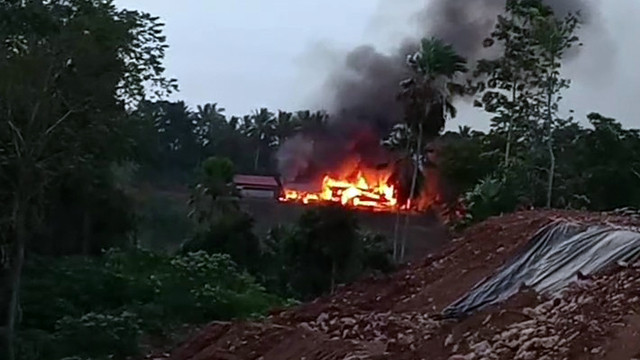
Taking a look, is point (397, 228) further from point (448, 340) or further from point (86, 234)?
point (448, 340)

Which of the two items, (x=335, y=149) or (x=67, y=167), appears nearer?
(x=67, y=167)

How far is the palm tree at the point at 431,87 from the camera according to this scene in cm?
2444

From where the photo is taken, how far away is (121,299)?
17.7m

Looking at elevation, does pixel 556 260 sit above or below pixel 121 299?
above

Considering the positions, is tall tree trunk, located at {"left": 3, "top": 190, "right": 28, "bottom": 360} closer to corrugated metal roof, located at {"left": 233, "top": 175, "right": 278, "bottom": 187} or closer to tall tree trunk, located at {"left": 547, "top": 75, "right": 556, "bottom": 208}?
tall tree trunk, located at {"left": 547, "top": 75, "right": 556, "bottom": 208}

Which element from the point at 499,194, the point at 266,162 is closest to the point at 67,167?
the point at 499,194

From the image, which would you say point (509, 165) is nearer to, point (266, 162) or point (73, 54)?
point (73, 54)

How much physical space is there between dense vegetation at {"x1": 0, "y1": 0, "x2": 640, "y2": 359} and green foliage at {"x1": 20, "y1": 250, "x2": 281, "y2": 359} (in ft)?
0.11

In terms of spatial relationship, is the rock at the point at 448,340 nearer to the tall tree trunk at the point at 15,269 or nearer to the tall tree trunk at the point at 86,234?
the tall tree trunk at the point at 15,269

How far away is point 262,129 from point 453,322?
3344cm

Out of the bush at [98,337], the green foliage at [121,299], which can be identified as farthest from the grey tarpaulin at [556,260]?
the green foliage at [121,299]

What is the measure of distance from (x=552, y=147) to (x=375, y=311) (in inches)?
458

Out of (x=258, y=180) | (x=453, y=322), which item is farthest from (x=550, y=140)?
(x=258, y=180)

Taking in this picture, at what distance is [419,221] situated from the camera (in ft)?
90.2
